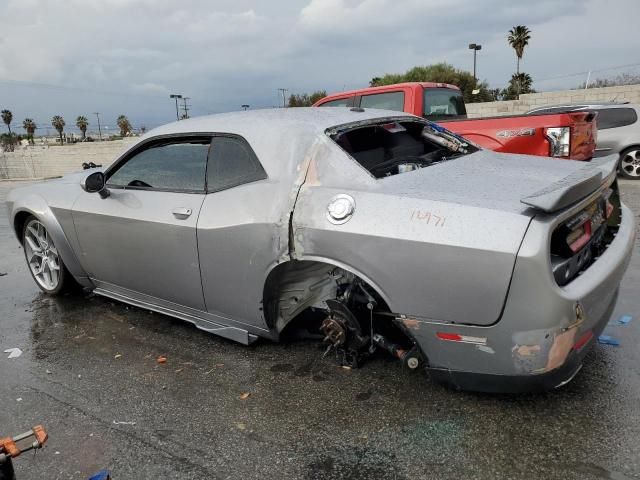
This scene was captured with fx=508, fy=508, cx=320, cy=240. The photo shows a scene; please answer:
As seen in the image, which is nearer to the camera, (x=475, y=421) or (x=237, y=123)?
(x=475, y=421)

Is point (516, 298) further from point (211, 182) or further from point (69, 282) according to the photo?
point (69, 282)

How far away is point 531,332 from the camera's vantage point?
2186 millimetres

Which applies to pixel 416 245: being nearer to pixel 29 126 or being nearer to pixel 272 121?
pixel 272 121

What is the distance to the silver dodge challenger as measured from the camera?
7.31 ft

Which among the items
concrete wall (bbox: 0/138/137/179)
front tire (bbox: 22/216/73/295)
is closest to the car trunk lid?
front tire (bbox: 22/216/73/295)

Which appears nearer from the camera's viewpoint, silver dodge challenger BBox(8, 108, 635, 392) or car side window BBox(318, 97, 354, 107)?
silver dodge challenger BBox(8, 108, 635, 392)

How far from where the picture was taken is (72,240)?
13.8ft

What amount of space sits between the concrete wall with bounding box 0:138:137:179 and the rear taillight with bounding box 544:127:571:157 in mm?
26799

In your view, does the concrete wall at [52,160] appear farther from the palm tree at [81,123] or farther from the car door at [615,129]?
the palm tree at [81,123]

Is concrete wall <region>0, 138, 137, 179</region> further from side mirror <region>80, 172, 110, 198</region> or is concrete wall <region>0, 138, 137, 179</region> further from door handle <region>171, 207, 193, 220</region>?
door handle <region>171, 207, 193, 220</region>

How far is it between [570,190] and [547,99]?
838 inches

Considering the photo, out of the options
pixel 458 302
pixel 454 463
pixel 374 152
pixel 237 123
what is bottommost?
pixel 454 463

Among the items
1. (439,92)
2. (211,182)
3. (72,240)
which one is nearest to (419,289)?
(211,182)

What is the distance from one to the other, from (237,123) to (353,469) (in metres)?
2.23
